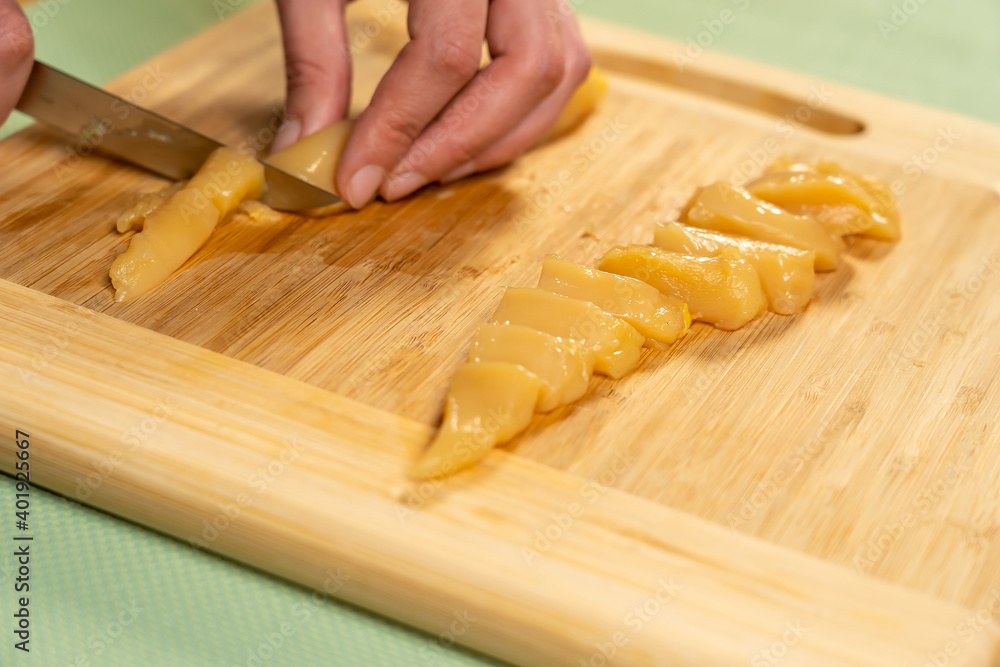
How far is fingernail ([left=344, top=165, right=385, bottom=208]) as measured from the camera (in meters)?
2.81

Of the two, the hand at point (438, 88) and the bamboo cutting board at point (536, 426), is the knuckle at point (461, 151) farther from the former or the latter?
the bamboo cutting board at point (536, 426)

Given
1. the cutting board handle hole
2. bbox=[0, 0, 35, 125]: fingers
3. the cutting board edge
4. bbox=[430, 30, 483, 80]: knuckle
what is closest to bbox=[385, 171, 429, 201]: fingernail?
bbox=[430, 30, 483, 80]: knuckle

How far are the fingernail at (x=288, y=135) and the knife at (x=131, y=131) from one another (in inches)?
9.3

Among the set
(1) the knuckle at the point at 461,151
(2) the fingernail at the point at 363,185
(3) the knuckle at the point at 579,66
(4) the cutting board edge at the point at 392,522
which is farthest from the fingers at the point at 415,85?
(4) the cutting board edge at the point at 392,522

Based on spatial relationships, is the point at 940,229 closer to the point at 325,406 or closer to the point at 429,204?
the point at 429,204

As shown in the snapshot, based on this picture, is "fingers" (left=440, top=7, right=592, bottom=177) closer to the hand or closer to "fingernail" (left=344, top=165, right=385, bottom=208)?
the hand

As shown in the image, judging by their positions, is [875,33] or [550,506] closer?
[550,506]

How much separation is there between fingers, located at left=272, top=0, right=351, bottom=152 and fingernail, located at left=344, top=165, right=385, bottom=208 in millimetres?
308

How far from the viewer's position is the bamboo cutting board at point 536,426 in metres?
1.83

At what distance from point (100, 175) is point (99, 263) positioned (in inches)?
19.2

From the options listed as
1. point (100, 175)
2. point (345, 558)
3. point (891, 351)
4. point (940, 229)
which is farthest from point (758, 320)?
point (100, 175)

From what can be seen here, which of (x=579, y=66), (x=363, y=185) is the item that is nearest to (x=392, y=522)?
(x=363, y=185)

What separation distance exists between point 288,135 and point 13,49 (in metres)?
0.80

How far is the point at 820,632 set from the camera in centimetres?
174
